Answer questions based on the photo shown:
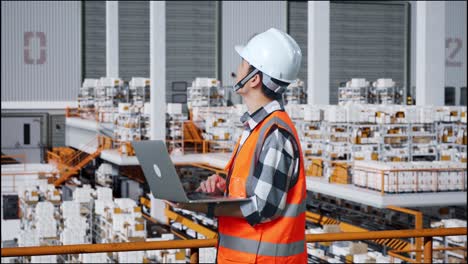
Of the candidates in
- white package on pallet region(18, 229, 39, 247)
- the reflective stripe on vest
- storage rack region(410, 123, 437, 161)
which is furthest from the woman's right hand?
white package on pallet region(18, 229, 39, 247)

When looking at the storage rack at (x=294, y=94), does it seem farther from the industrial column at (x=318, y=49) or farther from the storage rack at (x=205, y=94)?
the industrial column at (x=318, y=49)

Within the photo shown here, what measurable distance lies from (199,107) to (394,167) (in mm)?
11087

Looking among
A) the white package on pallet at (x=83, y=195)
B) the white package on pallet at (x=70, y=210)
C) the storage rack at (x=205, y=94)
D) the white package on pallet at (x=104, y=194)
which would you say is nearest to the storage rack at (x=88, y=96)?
the storage rack at (x=205, y=94)

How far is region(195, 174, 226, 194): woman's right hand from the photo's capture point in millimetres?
2111

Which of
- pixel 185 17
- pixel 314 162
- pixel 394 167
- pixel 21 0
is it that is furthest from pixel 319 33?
pixel 21 0

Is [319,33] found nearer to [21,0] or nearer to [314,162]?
[314,162]

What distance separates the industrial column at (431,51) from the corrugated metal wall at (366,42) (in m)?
15.2

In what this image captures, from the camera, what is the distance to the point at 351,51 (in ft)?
97.8

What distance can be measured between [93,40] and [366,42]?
10.7m

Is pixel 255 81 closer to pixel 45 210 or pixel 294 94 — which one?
pixel 45 210

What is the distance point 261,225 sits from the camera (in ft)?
6.74

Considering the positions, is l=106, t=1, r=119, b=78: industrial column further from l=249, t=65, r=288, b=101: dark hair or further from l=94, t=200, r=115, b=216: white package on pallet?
l=249, t=65, r=288, b=101: dark hair

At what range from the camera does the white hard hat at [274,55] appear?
2074 mm

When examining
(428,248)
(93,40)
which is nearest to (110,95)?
(93,40)
